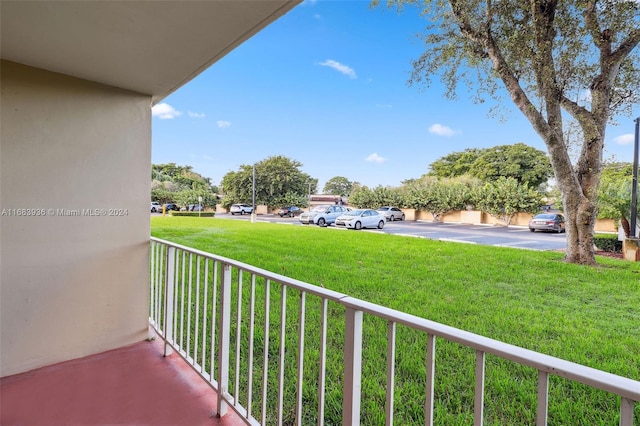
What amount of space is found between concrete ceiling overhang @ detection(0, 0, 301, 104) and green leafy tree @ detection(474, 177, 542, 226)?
20178 mm

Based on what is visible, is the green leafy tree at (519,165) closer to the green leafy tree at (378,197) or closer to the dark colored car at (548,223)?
the green leafy tree at (378,197)

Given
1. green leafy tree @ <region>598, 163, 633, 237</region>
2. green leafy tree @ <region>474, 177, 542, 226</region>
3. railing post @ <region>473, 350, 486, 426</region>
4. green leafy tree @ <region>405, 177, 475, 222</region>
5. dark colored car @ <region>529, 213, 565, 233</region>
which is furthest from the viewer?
green leafy tree @ <region>405, 177, 475, 222</region>

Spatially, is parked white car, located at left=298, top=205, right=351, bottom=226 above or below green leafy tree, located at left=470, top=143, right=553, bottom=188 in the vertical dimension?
below

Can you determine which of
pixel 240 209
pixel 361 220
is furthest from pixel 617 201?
pixel 240 209

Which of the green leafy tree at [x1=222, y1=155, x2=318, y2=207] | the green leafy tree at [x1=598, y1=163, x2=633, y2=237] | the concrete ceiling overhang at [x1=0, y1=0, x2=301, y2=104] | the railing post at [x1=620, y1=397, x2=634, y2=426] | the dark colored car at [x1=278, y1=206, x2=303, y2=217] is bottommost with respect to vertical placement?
the dark colored car at [x1=278, y1=206, x2=303, y2=217]

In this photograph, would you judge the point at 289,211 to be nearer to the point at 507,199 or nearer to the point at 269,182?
the point at 269,182

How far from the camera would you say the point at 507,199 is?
1870 centimetres

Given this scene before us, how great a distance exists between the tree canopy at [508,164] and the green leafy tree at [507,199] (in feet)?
21.5

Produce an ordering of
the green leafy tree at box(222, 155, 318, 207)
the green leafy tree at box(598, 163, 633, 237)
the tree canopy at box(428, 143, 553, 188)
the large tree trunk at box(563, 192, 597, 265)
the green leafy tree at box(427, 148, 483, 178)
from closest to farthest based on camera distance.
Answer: the large tree trunk at box(563, 192, 597, 265) → the green leafy tree at box(598, 163, 633, 237) → the tree canopy at box(428, 143, 553, 188) → the green leafy tree at box(222, 155, 318, 207) → the green leafy tree at box(427, 148, 483, 178)

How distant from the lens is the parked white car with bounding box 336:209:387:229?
15.4 m

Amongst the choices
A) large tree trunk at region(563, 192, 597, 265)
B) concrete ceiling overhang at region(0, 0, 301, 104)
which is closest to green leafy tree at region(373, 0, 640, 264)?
large tree trunk at region(563, 192, 597, 265)

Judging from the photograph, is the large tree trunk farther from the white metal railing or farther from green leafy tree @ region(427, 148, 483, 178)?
green leafy tree @ region(427, 148, 483, 178)

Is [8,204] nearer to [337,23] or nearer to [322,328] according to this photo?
[322,328]

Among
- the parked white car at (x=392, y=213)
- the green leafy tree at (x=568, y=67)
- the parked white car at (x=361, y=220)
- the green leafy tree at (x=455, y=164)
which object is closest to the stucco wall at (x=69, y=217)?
the green leafy tree at (x=568, y=67)
